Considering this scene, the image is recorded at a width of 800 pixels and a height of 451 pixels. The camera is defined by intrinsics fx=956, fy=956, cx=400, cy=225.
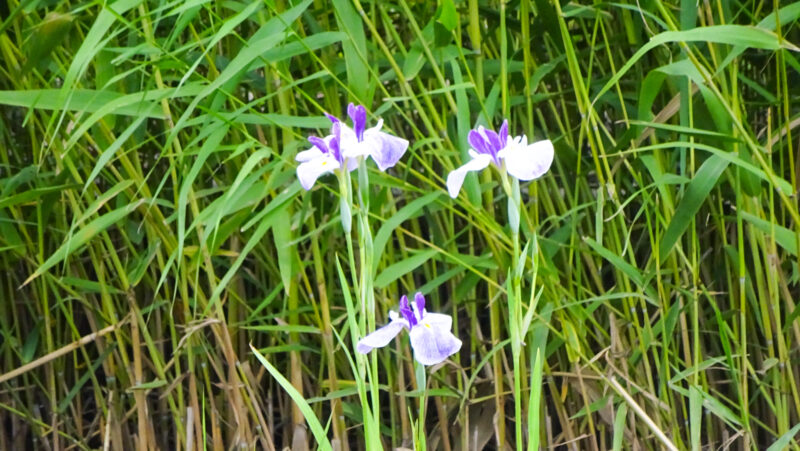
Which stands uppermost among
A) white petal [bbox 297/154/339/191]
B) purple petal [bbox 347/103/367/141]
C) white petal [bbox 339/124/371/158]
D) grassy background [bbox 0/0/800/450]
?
purple petal [bbox 347/103/367/141]

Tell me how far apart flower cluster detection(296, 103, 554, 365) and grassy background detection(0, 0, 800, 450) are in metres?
0.28

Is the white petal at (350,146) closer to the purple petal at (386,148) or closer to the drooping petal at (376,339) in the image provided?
the purple petal at (386,148)

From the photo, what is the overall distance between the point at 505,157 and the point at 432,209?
64 centimetres

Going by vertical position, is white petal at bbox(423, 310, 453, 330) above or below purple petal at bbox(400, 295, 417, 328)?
below

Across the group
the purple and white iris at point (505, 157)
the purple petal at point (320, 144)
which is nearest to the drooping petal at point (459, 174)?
the purple and white iris at point (505, 157)

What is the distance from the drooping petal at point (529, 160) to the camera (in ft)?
2.22

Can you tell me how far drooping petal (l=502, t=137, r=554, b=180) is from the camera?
0.68m

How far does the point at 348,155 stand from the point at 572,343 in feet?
1.97

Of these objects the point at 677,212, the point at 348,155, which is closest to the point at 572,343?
the point at 677,212

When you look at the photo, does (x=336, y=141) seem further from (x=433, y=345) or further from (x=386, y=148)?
(x=433, y=345)

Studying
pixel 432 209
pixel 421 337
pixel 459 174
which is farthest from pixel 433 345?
pixel 432 209

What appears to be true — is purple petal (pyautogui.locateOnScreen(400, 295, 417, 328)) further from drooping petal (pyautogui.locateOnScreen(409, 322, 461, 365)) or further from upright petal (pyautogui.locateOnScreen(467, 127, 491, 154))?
upright petal (pyautogui.locateOnScreen(467, 127, 491, 154))

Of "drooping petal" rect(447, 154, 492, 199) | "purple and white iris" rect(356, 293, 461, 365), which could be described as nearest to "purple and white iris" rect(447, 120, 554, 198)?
"drooping petal" rect(447, 154, 492, 199)

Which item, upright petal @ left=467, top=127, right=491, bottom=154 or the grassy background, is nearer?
upright petal @ left=467, top=127, right=491, bottom=154
